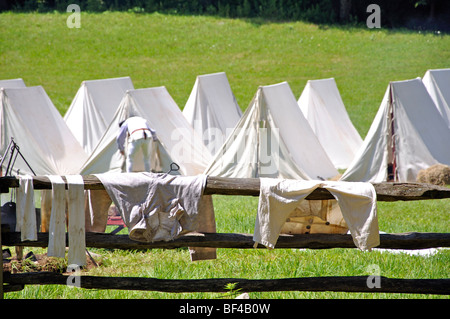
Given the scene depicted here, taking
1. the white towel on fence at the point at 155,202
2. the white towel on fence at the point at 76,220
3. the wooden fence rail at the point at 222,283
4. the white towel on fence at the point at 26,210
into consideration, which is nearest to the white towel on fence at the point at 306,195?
the wooden fence rail at the point at 222,283

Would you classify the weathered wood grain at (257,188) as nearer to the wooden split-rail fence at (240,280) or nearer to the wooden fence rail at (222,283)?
the wooden split-rail fence at (240,280)

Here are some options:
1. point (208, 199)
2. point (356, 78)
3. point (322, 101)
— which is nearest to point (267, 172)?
point (322, 101)

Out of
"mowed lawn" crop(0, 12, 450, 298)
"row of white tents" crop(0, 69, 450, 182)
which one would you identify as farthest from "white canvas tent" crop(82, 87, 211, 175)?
"mowed lawn" crop(0, 12, 450, 298)

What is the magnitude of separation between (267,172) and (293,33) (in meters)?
17.7

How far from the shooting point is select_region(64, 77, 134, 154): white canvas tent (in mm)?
12508

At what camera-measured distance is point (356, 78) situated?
75.5ft

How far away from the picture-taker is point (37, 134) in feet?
35.3

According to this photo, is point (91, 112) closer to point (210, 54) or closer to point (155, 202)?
point (155, 202)

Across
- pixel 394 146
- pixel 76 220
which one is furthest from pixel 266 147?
pixel 76 220

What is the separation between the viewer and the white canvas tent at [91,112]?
41.0 feet

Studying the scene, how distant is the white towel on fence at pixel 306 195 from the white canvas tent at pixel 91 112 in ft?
29.6

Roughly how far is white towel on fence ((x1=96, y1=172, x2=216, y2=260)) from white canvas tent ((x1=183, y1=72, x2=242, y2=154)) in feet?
26.7

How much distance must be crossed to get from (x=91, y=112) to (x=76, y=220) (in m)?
9.01
